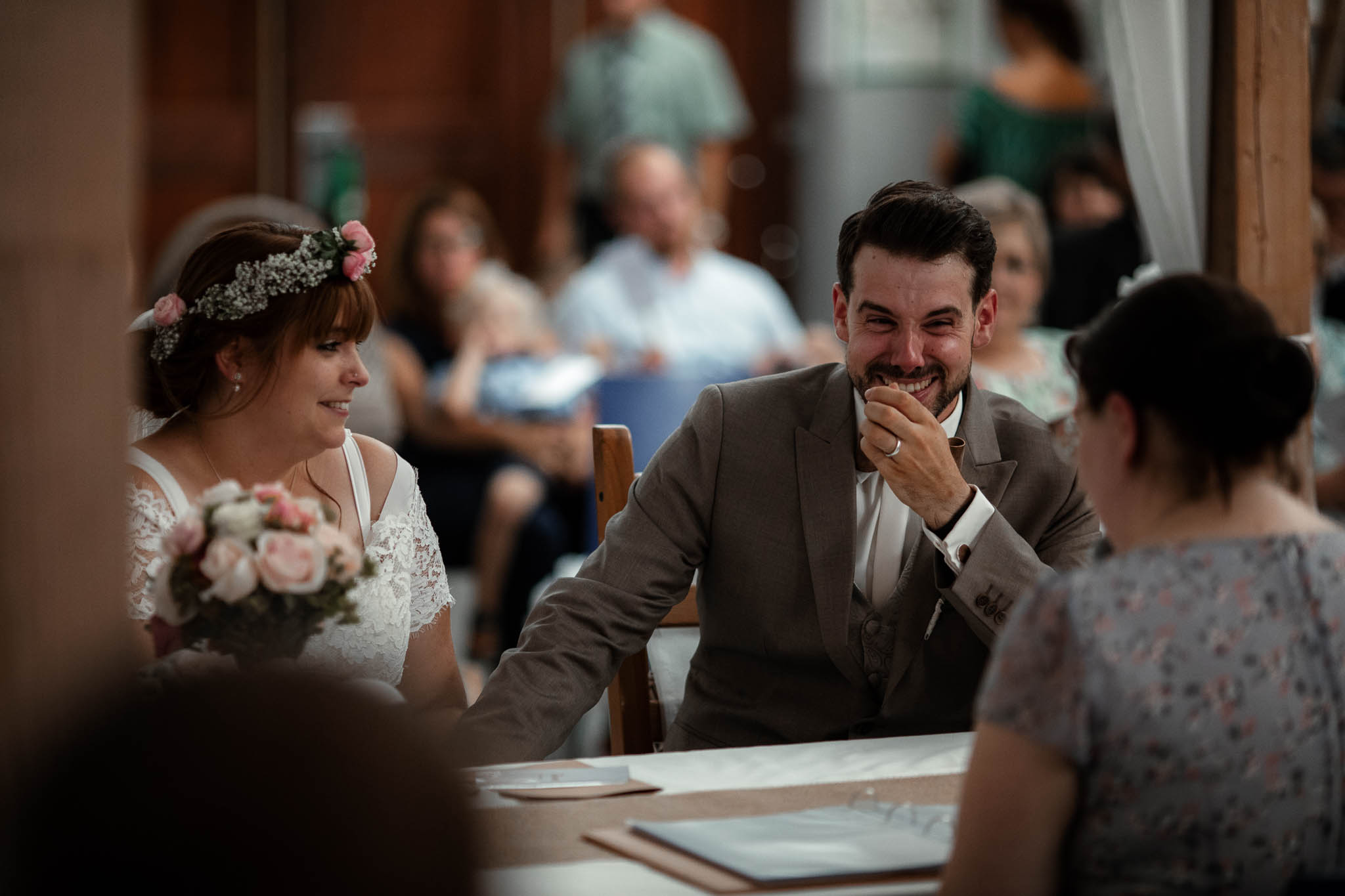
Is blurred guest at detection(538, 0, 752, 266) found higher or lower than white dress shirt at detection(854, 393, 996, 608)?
higher

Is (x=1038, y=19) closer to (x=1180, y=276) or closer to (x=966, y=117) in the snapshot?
(x=966, y=117)

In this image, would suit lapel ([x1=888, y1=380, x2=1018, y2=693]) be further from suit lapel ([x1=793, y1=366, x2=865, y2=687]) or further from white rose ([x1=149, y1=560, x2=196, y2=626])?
white rose ([x1=149, y1=560, x2=196, y2=626])

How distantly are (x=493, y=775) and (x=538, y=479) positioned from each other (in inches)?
129

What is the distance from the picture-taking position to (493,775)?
5.63 feet

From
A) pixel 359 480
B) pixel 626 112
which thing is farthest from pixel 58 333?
pixel 626 112

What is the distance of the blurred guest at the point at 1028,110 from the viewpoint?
19.9 feet

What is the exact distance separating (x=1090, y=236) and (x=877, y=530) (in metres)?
2.93

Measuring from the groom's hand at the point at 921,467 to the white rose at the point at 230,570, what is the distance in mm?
887

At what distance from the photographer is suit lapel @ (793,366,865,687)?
7.06 feet

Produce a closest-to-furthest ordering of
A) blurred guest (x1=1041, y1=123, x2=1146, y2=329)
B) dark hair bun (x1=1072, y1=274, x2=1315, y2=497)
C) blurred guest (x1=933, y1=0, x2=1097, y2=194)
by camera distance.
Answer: dark hair bun (x1=1072, y1=274, x2=1315, y2=497)
blurred guest (x1=1041, y1=123, x2=1146, y2=329)
blurred guest (x1=933, y1=0, x2=1097, y2=194)

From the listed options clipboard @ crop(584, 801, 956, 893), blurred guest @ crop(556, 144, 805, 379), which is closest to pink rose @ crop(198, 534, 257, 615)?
clipboard @ crop(584, 801, 956, 893)

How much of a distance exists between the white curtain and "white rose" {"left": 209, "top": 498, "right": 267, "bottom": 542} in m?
1.77

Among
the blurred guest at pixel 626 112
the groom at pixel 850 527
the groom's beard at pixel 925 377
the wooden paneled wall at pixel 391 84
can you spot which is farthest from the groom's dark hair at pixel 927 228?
the wooden paneled wall at pixel 391 84

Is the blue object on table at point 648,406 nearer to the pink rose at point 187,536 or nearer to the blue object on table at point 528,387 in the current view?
the blue object on table at point 528,387
